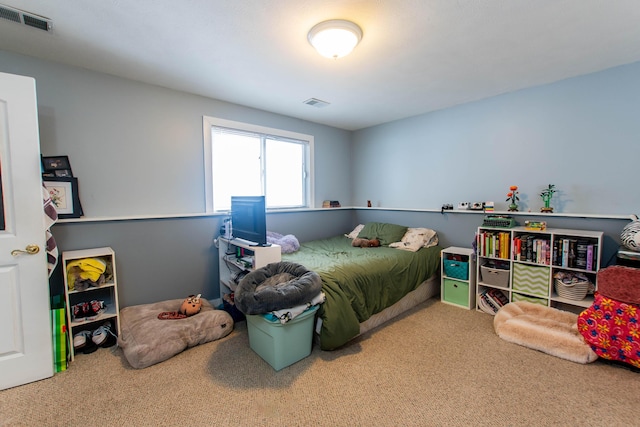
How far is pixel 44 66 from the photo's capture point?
2318 mm

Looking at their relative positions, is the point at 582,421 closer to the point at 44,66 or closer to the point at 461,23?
the point at 461,23

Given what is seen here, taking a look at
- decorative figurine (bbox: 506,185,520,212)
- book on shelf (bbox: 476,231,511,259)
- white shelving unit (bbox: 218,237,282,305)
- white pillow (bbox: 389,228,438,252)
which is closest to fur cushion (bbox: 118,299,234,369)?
white shelving unit (bbox: 218,237,282,305)

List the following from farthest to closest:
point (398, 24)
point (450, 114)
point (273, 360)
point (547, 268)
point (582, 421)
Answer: point (450, 114)
point (547, 268)
point (273, 360)
point (398, 24)
point (582, 421)

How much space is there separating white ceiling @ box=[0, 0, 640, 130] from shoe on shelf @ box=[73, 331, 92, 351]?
2.31 metres

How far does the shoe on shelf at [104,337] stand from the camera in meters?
2.30

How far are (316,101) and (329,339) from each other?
8.59ft

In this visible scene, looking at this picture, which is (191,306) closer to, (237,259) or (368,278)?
(237,259)

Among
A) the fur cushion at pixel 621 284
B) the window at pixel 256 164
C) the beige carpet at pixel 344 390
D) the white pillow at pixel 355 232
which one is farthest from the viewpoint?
the white pillow at pixel 355 232

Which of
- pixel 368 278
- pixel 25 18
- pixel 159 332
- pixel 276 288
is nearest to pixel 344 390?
pixel 276 288

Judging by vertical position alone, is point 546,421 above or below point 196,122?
below

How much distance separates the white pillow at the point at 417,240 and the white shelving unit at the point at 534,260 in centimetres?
64

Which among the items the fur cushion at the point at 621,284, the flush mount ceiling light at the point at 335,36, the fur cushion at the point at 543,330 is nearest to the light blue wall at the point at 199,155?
the fur cushion at the point at 621,284

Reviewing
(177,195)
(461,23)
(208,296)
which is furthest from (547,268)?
(177,195)

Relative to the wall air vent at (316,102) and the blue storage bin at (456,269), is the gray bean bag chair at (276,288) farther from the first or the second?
the wall air vent at (316,102)
